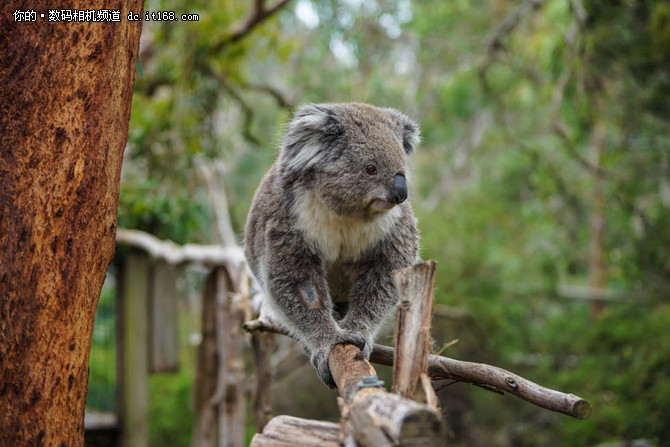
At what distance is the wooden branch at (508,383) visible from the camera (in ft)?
4.12

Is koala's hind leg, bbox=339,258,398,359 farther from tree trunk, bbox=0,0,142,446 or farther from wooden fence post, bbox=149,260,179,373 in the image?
wooden fence post, bbox=149,260,179,373

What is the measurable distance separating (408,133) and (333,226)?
20.2 inches

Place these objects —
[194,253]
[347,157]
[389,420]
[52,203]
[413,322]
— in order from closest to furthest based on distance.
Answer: [389,420] → [413,322] → [52,203] → [347,157] → [194,253]

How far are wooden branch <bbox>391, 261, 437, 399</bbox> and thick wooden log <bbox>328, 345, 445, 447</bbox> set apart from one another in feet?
0.20

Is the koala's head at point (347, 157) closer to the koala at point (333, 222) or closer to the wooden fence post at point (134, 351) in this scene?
the koala at point (333, 222)

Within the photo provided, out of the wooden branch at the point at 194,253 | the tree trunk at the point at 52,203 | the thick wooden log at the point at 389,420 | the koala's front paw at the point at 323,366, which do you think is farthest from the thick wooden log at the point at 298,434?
the wooden branch at the point at 194,253

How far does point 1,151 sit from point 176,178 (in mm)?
5203

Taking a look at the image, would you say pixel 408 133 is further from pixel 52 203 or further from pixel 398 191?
pixel 52 203

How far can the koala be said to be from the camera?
2.28m

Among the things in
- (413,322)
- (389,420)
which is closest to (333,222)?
(413,322)

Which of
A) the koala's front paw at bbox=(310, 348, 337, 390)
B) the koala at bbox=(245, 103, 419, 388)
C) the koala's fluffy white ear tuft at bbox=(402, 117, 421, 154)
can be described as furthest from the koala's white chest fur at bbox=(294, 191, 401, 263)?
the koala's front paw at bbox=(310, 348, 337, 390)

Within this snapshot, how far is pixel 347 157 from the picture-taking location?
2.32m

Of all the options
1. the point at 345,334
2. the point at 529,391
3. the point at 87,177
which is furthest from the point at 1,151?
the point at 529,391

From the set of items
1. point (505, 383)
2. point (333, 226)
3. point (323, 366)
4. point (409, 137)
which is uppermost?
point (409, 137)
